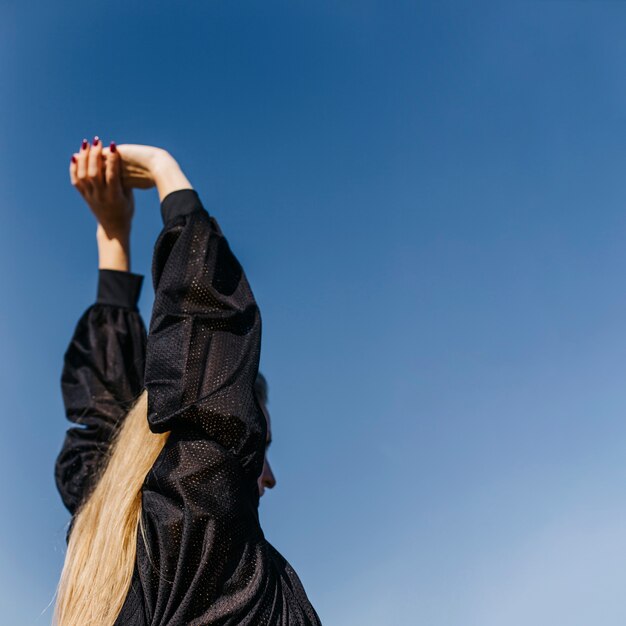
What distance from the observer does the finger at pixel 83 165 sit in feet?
8.72

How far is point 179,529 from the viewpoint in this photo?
1.57 m

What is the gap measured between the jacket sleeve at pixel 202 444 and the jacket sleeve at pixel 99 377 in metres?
0.83

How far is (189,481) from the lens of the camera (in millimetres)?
1590

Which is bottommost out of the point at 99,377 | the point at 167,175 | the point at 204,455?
the point at 204,455

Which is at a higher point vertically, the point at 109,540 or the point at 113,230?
the point at 113,230

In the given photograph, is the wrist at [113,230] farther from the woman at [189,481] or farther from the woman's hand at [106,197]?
the woman at [189,481]

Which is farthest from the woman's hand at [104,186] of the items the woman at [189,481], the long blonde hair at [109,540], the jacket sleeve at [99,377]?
the long blonde hair at [109,540]

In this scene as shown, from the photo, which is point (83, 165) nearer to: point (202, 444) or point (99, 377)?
point (99, 377)

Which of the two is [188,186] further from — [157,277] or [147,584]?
[147,584]

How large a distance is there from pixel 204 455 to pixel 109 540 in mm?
305

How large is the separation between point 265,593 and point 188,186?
1172 mm

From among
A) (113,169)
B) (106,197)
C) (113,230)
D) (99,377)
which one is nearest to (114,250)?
(113,230)

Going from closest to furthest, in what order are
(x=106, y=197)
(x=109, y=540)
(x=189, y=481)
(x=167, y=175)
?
(x=189, y=481) → (x=109, y=540) → (x=167, y=175) → (x=106, y=197)

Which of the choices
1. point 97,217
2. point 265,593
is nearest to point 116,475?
point 265,593
